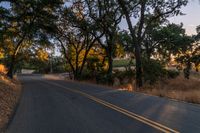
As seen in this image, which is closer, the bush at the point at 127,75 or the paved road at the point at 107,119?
the paved road at the point at 107,119

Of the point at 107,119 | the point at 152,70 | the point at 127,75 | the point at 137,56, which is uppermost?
the point at 137,56

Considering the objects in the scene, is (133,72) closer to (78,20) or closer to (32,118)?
(78,20)

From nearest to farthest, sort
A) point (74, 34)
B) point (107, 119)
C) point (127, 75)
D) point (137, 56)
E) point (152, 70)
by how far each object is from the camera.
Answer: point (107, 119), point (137, 56), point (152, 70), point (127, 75), point (74, 34)

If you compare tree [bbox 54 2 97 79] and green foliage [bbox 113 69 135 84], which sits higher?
tree [bbox 54 2 97 79]

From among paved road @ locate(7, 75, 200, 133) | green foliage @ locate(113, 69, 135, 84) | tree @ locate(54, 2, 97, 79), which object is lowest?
paved road @ locate(7, 75, 200, 133)

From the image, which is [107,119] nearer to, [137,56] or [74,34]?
[137,56]

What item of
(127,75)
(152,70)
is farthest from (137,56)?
(127,75)

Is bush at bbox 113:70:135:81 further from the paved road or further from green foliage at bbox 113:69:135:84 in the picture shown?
the paved road

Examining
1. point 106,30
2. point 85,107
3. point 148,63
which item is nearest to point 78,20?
point 106,30

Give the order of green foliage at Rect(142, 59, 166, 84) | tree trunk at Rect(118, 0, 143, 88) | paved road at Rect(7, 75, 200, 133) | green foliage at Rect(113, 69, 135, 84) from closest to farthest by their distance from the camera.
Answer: paved road at Rect(7, 75, 200, 133)
tree trunk at Rect(118, 0, 143, 88)
green foliage at Rect(142, 59, 166, 84)
green foliage at Rect(113, 69, 135, 84)

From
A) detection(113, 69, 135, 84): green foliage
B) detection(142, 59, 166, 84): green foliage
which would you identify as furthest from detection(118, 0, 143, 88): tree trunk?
detection(113, 69, 135, 84): green foliage

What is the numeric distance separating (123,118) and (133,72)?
26.5m

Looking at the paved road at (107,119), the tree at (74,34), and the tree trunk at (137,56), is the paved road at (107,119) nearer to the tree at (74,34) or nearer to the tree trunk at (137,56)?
the tree trunk at (137,56)

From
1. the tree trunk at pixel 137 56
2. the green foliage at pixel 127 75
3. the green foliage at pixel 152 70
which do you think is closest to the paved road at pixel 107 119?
the tree trunk at pixel 137 56
